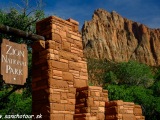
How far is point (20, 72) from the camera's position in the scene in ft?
19.1

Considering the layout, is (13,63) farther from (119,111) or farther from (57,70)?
(119,111)

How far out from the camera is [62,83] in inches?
259

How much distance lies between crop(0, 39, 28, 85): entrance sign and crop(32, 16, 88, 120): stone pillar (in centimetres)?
64

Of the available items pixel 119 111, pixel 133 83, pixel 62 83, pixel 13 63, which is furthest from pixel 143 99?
pixel 13 63

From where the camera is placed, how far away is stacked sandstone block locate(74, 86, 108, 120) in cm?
638

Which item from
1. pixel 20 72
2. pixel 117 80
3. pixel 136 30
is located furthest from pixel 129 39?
pixel 20 72

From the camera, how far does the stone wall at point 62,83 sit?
6.30 metres

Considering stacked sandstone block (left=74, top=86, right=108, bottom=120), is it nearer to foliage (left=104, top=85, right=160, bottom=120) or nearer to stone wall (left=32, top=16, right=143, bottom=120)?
stone wall (left=32, top=16, right=143, bottom=120)

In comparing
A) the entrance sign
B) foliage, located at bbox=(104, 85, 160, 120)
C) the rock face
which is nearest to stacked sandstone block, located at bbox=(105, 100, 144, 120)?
the entrance sign

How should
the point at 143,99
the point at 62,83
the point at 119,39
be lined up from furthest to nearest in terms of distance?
the point at 119,39
the point at 143,99
the point at 62,83

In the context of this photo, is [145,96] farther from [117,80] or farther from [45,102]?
[45,102]

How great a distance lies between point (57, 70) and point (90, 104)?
3.46ft

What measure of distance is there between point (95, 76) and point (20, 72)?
5224 cm

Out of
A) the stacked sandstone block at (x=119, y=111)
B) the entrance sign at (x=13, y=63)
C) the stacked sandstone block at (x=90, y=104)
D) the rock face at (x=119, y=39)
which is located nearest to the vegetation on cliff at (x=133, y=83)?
the stacked sandstone block at (x=119, y=111)
